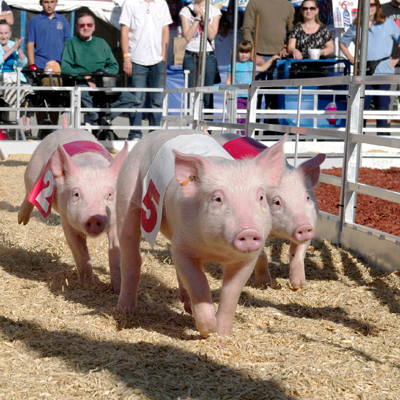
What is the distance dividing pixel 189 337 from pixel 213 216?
748mm

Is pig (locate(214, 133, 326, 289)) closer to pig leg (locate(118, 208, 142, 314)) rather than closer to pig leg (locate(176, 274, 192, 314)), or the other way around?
pig leg (locate(176, 274, 192, 314))

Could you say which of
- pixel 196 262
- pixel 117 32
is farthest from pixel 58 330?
pixel 117 32

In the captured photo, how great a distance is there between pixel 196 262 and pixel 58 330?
2.75ft

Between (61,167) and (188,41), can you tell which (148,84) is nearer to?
(188,41)

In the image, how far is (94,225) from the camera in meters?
3.96

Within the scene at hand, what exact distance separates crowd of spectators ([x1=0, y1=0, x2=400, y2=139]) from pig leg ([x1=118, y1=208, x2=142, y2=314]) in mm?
6450

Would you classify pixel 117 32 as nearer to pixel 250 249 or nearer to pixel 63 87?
pixel 63 87

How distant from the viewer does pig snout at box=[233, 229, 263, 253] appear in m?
2.56

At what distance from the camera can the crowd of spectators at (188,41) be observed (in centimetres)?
970

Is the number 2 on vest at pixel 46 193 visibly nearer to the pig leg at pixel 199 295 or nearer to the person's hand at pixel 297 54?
the pig leg at pixel 199 295

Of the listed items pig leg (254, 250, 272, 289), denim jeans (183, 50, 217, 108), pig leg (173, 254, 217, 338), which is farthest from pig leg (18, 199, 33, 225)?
denim jeans (183, 50, 217, 108)

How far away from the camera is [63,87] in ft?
34.9

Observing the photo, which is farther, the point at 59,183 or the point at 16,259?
the point at 16,259

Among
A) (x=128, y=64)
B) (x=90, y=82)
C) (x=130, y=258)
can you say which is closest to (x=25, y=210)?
(x=130, y=258)
